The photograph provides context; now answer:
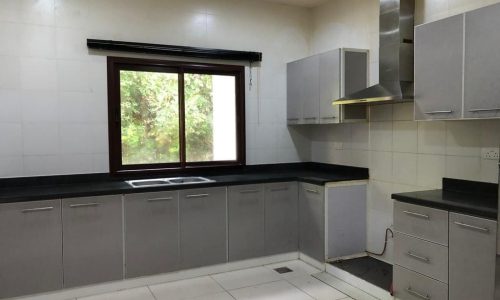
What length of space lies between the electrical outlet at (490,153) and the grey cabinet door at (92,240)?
2794 millimetres

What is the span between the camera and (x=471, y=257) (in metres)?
2.27

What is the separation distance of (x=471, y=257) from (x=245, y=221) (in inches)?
77.5

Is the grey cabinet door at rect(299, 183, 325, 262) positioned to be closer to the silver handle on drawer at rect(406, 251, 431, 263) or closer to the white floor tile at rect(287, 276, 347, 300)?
the white floor tile at rect(287, 276, 347, 300)

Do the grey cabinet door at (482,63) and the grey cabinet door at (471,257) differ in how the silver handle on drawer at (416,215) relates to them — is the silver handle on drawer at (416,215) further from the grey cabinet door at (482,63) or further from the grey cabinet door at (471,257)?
the grey cabinet door at (482,63)

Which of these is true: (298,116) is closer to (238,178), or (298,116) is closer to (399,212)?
(238,178)

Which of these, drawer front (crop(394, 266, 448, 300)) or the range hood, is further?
the range hood

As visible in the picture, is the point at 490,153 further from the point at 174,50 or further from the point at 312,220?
the point at 174,50

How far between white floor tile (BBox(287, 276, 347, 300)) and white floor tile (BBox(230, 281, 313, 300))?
0.06 m

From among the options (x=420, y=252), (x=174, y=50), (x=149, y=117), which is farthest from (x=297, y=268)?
(x=174, y=50)

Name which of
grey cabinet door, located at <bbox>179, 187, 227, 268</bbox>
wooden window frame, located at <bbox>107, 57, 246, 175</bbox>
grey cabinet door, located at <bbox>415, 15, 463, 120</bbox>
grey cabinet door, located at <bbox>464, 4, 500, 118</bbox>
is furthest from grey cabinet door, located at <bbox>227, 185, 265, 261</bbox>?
grey cabinet door, located at <bbox>464, 4, 500, 118</bbox>

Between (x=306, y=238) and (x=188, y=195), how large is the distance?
50.4 inches

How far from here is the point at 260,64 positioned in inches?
171

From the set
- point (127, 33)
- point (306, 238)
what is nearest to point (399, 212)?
point (306, 238)

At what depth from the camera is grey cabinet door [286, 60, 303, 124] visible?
4.24 metres
